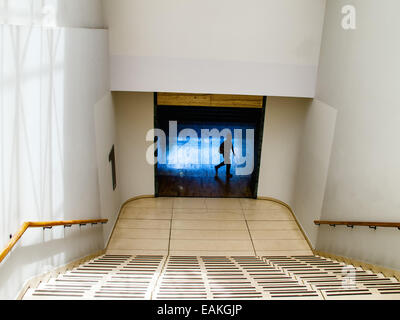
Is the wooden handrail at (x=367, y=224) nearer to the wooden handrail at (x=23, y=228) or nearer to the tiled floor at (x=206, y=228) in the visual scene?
the tiled floor at (x=206, y=228)

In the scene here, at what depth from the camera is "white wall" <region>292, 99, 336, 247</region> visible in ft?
25.5

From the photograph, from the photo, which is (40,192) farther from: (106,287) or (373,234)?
(373,234)

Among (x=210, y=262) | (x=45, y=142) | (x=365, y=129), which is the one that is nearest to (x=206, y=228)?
(x=210, y=262)

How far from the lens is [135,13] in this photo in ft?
26.0

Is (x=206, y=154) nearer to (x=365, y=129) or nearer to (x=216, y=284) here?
(x=365, y=129)

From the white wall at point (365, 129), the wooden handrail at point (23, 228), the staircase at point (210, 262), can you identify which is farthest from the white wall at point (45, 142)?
the white wall at point (365, 129)

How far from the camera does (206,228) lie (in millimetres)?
9289

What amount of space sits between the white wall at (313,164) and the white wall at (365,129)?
29 cm

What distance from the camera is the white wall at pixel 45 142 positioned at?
3.76 metres

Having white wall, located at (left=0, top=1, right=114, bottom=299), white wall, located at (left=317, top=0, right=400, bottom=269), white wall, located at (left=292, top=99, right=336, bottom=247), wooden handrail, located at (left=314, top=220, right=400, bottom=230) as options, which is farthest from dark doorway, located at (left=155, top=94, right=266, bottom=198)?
wooden handrail, located at (left=314, top=220, right=400, bottom=230)

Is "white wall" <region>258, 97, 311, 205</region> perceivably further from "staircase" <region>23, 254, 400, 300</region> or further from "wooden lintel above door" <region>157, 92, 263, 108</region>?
"staircase" <region>23, 254, 400, 300</region>

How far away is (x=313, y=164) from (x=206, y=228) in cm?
311
